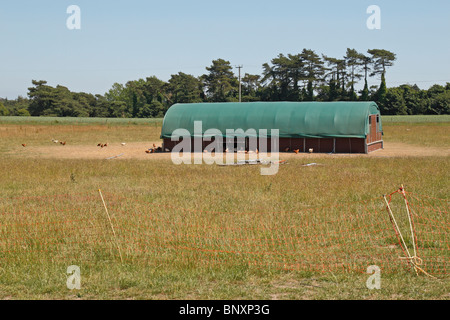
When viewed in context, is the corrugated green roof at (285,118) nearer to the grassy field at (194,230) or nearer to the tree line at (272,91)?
the grassy field at (194,230)

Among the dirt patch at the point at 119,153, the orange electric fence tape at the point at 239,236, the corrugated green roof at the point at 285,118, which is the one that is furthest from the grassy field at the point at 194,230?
the corrugated green roof at the point at 285,118

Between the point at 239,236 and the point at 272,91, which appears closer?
the point at 239,236

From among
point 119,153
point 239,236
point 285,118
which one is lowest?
point 239,236

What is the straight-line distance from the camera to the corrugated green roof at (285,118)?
3509cm

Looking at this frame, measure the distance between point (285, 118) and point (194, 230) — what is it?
A: 25883 mm

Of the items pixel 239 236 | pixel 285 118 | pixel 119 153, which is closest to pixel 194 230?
pixel 239 236

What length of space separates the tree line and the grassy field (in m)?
81.5

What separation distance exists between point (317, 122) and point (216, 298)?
96.7 ft

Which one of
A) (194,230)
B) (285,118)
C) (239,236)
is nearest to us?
(239,236)

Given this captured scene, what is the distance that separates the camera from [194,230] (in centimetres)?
1182

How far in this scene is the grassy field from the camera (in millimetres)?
8125

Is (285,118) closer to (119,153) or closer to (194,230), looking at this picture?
(119,153)

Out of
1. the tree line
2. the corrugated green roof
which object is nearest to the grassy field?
the corrugated green roof

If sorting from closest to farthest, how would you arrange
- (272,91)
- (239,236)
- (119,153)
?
(239,236) → (119,153) → (272,91)
